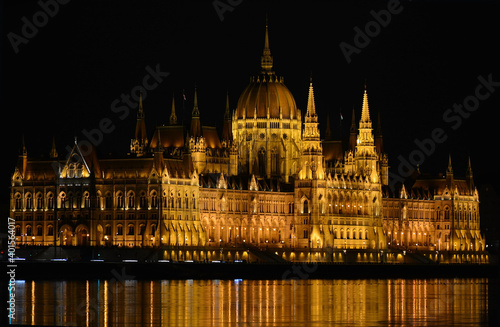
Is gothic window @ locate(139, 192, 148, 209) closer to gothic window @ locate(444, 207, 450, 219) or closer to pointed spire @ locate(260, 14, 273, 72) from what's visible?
pointed spire @ locate(260, 14, 273, 72)

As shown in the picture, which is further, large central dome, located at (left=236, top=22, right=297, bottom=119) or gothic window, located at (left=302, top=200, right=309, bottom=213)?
large central dome, located at (left=236, top=22, right=297, bottom=119)

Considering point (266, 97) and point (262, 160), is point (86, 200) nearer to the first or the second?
point (262, 160)

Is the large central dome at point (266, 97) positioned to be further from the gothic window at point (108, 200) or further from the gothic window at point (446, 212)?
the gothic window at point (108, 200)

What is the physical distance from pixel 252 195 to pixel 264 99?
12197 millimetres

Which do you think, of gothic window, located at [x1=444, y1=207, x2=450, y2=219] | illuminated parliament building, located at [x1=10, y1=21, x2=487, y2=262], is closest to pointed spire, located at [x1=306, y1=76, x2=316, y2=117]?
illuminated parliament building, located at [x1=10, y1=21, x2=487, y2=262]

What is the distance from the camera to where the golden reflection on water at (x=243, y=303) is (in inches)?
2405

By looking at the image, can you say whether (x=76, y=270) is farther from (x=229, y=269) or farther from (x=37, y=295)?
(x=37, y=295)

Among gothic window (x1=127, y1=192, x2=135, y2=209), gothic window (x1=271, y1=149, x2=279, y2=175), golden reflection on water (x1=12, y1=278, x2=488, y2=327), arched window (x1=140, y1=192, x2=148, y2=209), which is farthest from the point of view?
gothic window (x1=271, y1=149, x2=279, y2=175)

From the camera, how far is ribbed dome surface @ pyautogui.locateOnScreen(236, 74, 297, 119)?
140 metres

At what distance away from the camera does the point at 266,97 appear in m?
140

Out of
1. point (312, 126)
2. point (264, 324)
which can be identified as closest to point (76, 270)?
point (312, 126)

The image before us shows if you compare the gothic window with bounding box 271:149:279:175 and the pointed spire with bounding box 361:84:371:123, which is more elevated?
the pointed spire with bounding box 361:84:371:123

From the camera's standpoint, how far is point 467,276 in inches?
4975

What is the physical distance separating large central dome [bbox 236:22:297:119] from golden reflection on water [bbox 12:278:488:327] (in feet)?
130
